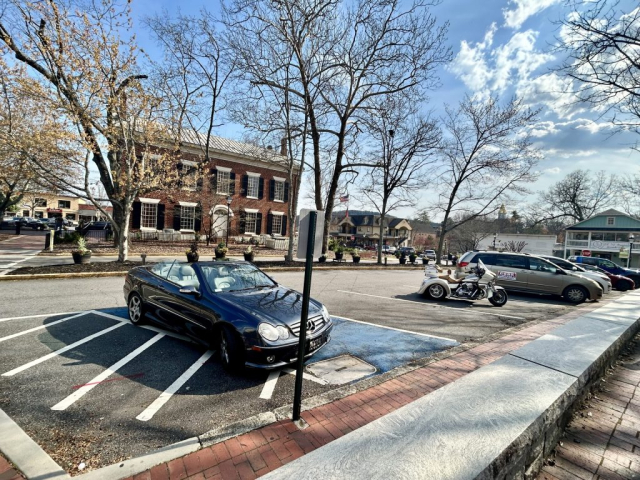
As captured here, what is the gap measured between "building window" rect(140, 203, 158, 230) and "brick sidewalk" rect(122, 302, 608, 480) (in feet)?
88.6

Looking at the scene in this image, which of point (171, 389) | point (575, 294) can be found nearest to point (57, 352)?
point (171, 389)

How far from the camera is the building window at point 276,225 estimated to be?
112ft

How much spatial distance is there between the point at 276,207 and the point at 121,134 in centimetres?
2171

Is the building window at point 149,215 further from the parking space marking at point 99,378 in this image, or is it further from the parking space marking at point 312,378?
the parking space marking at point 312,378

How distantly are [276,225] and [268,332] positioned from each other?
3085 cm

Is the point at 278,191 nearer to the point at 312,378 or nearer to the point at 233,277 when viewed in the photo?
the point at 233,277

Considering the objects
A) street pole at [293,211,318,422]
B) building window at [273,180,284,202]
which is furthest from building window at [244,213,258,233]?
street pole at [293,211,318,422]

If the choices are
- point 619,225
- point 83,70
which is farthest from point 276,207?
point 619,225

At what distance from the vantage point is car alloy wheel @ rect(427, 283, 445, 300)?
10.0 metres

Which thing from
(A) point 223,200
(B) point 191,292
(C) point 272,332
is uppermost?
(A) point 223,200

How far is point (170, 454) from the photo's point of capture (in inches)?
95.3

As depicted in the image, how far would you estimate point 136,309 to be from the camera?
5.82 meters

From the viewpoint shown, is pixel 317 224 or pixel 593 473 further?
pixel 317 224

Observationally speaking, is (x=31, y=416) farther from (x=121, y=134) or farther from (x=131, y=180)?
(x=121, y=134)
